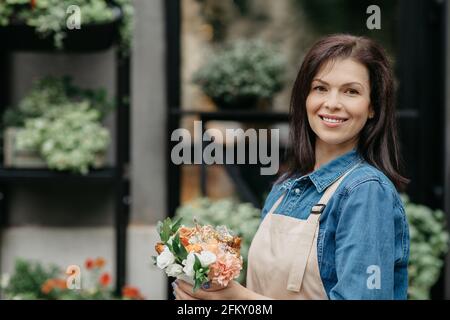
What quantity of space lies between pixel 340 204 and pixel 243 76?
118 inches

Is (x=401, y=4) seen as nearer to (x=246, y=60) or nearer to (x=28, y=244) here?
(x=246, y=60)

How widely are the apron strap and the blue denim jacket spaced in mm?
20

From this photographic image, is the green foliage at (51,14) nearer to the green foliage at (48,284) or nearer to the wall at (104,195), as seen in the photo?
the wall at (104,195)

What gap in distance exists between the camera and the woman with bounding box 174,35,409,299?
166 cm

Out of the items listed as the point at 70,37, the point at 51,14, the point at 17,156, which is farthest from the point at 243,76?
the point at 17,156

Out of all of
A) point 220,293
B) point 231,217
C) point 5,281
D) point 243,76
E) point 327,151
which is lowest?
point 5,281

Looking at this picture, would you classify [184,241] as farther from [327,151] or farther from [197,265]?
[327,151]

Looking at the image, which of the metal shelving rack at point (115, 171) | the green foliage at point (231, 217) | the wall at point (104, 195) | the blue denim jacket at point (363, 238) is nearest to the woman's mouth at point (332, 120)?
the blue denim jacket at point (363, 238)

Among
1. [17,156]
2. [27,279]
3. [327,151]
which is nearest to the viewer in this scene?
[327,151]

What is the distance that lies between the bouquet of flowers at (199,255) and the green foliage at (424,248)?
240cm

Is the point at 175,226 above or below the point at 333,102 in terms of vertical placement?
below

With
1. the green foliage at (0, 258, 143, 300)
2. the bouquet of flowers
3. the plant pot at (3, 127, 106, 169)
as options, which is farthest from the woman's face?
the plant pot at (3, 127, 106, 169)

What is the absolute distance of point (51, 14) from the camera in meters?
4.12

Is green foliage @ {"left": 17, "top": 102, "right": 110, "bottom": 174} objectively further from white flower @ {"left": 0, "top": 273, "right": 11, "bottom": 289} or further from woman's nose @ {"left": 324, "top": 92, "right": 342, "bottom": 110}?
woman's nose @ {"left": 324, "top": 92, "right": 342, "bottom": 110}
